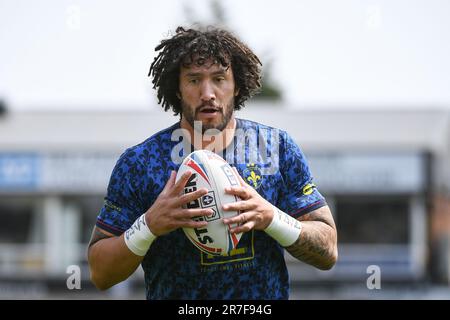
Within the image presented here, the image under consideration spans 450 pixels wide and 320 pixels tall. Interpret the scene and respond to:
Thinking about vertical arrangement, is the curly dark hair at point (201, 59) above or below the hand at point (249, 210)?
above

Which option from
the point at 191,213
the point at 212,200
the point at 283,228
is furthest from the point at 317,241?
the point at 191,213

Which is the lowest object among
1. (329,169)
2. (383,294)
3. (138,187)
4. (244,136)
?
(383,294)

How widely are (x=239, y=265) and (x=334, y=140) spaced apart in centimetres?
2116

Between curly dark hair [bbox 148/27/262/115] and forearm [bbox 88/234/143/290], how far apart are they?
0.95 metres

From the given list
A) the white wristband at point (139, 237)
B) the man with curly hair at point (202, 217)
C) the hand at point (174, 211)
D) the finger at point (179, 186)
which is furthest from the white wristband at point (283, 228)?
the white wristband at point (139, 237)

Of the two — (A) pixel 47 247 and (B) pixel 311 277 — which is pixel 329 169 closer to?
(B) pixel 311 277

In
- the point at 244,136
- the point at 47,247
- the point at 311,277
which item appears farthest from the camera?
the point at 47,247

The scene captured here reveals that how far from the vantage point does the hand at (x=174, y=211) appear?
4.16m

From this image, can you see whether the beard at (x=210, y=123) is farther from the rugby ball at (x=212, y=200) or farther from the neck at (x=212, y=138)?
the rugby ball at (x=212, y=200)

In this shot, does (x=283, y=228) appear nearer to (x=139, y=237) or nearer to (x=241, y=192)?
(x=241, y=192)

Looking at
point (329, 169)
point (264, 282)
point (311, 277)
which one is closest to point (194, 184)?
point (264, 282)

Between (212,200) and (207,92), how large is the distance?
57 cm

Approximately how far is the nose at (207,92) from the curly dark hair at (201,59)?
5.7 inches
